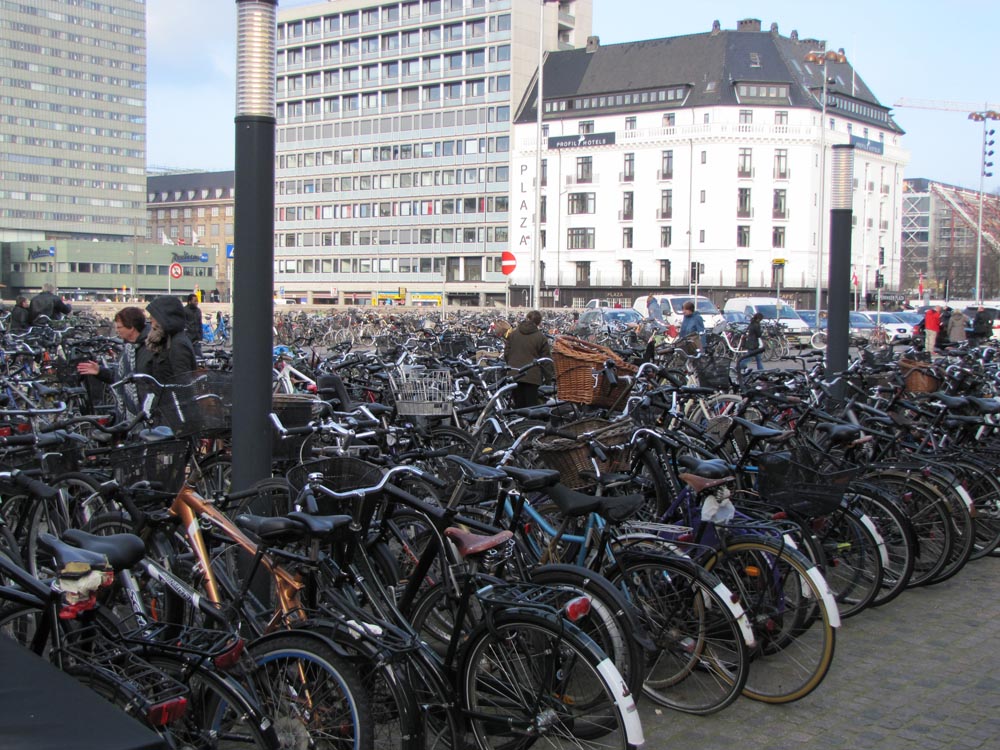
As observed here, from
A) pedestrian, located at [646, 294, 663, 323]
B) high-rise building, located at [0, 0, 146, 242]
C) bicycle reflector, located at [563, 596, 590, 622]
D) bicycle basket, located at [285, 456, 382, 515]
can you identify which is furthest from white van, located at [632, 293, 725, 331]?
high-rise building, located at [0, 0, 146, 242]

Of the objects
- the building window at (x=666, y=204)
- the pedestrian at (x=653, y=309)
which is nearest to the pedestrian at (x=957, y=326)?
the pedestrian at (x=653, y=309)

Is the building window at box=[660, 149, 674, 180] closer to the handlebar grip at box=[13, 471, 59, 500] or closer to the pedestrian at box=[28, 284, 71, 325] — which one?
the pedestrian at box=[28, 284, 71, 325]

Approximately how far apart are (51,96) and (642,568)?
4540 inches

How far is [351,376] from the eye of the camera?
10.2 metres

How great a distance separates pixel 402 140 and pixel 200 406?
8120 centimetres

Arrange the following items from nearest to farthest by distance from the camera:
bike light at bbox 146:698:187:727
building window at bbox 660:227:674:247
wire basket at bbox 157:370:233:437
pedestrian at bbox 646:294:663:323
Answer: bike light at bbox 146:698:187:727
wire basket at bbox 157:370:233:437
pedestrian at bbox 646:294:663:323
building window at bbox 660:227:674:247

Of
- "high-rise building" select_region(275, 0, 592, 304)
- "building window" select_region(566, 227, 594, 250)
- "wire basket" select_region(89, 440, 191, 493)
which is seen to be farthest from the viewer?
"high-rise building" select_region(275, 0, 592, 304)

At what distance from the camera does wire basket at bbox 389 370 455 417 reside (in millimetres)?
8281

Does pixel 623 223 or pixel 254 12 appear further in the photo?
pixel 623 223

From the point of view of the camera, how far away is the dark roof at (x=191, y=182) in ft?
401

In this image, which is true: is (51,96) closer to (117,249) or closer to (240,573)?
(117,249)

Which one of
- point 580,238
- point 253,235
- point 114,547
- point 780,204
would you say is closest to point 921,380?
point 253,235

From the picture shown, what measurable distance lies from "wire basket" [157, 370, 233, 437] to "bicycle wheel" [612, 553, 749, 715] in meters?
2.83

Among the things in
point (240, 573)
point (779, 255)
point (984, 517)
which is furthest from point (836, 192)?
point (779, 255)
